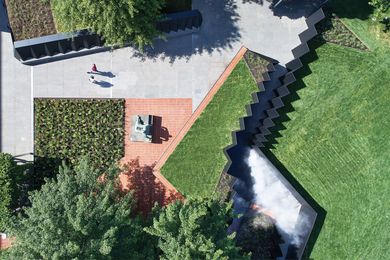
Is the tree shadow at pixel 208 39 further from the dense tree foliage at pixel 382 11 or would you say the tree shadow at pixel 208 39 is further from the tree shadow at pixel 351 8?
the dense tree foliage at pixel 382 11

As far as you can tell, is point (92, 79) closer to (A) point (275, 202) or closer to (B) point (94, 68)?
(B) point (94, 68)

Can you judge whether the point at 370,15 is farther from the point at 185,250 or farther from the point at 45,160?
the point at 45,160

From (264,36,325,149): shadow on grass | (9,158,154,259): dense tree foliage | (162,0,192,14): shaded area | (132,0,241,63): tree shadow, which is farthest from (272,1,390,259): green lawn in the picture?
(9,158,154,259): dense tree foliage

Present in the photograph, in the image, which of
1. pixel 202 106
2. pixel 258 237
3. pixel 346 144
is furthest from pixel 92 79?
pixel 346 144

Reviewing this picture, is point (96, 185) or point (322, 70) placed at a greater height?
point (322, 70)

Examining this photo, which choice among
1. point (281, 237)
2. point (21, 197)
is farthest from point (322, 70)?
point (21, 197)

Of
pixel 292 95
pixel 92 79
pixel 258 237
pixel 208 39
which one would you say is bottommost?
pixel 258 237
